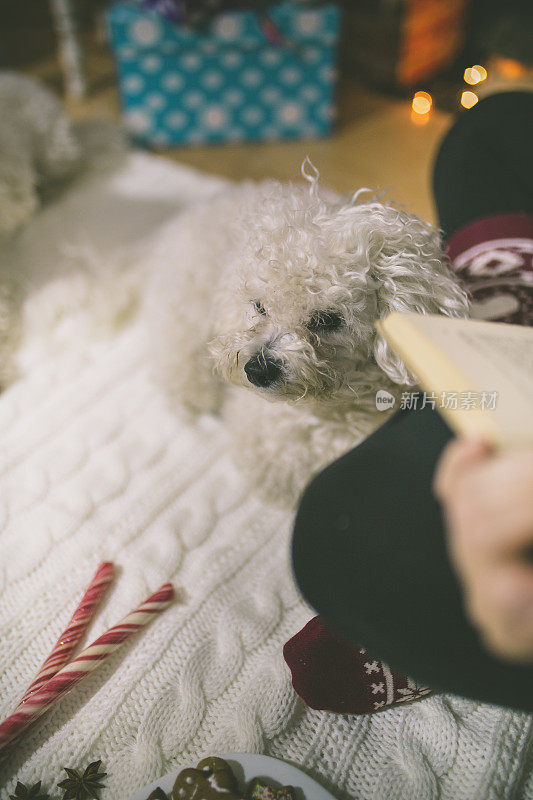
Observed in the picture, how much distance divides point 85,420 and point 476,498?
91cm

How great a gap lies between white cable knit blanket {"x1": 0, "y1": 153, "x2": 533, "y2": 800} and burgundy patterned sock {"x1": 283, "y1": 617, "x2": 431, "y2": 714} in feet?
0.14

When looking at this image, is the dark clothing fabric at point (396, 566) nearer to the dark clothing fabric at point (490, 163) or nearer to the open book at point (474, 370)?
the open book at point (474, 370)

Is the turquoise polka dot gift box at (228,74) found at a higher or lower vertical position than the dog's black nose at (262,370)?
higher

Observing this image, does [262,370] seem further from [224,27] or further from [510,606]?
[224,27]

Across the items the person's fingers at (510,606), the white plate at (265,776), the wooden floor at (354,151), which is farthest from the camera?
the wooden floor at (354,151)

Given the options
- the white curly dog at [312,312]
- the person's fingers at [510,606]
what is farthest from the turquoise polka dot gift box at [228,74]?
the person's fingers at [510,606]

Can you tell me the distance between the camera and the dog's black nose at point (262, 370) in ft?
2.44

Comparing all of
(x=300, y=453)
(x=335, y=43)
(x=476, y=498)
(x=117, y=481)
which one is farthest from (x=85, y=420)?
(x=335, y=43)

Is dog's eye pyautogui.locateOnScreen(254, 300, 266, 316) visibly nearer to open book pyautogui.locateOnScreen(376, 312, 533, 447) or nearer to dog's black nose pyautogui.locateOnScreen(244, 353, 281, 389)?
dog's black nose pyautogui.locateOnScreen(244, 353, 281, 389)

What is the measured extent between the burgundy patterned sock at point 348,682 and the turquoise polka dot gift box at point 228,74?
2080mm

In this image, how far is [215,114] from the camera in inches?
85.0

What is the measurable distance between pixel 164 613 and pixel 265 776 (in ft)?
0.93

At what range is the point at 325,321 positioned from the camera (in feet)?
2.46

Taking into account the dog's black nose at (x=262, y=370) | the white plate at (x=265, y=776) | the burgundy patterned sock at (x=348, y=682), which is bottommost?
the white plate at (x=265, y=776)
